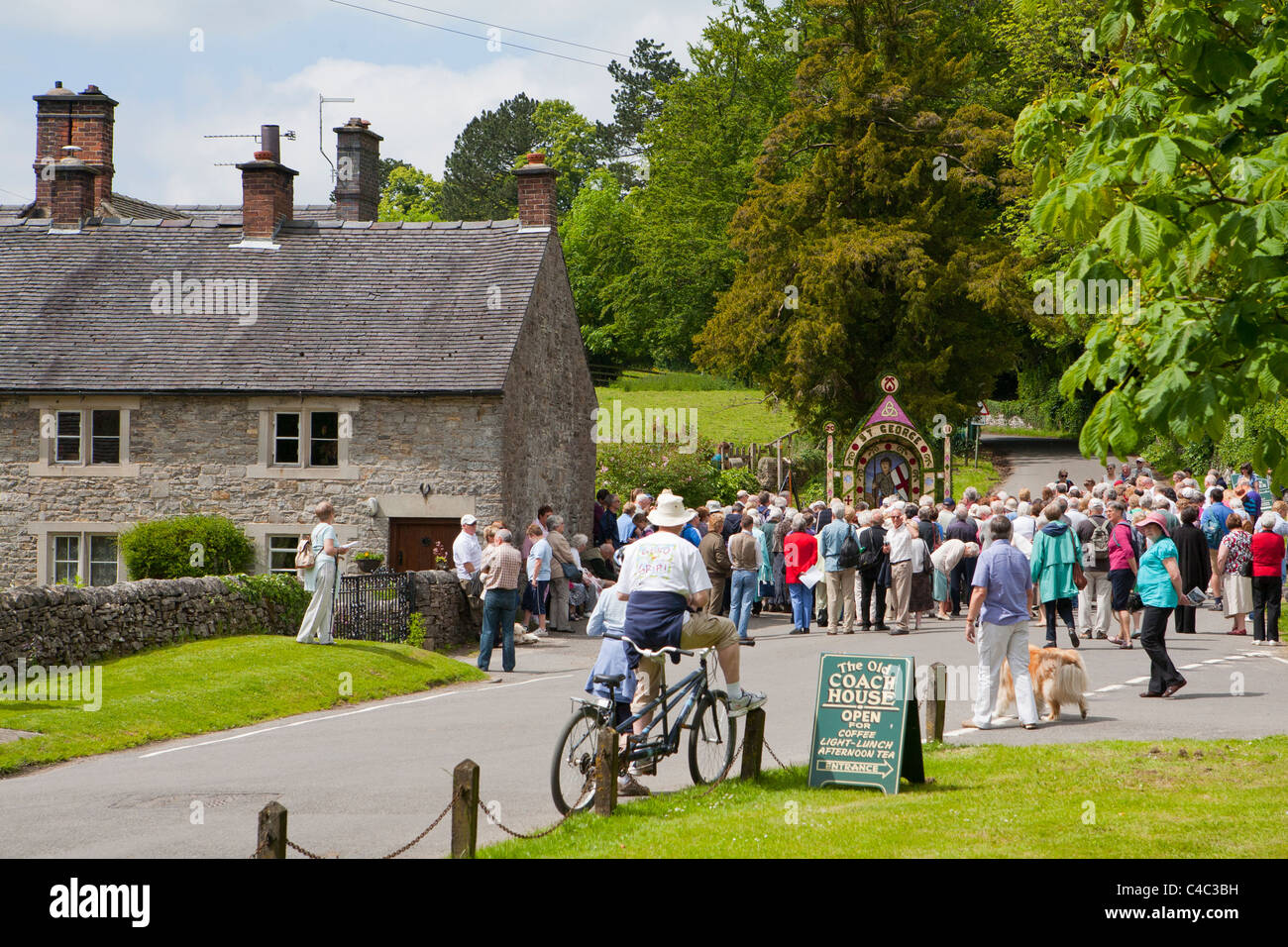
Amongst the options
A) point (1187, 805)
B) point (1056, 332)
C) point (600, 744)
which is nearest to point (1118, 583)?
point (1187, 805)

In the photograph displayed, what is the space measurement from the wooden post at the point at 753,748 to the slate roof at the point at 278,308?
1558cm

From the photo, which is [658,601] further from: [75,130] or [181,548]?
[75,130]

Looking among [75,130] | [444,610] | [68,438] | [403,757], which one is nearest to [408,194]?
[75,130]

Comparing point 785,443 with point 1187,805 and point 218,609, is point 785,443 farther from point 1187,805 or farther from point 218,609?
point 1187,805

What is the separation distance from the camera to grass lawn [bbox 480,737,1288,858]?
813 cm

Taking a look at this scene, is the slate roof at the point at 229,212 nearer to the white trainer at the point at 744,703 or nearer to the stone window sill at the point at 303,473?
the stone window sill at the point at 303,473

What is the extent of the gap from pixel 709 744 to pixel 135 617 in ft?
33.6

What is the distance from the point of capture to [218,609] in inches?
767

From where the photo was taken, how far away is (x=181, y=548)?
25.2 meters

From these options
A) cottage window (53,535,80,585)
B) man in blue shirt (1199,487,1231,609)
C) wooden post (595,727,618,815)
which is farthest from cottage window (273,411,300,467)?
wooden post (595,727,618,815)

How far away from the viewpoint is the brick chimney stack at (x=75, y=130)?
1393 inches

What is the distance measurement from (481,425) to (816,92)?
23.8m

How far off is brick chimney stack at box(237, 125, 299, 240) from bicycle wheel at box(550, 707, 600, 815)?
2238cm

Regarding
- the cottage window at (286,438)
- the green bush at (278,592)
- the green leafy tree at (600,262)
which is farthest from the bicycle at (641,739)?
the green leafy tree at (600,262)
